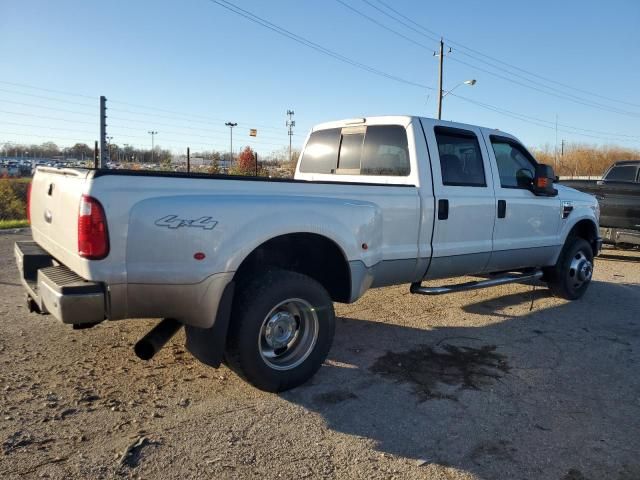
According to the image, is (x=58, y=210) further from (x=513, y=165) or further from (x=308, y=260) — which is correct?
(x=513, y=165)

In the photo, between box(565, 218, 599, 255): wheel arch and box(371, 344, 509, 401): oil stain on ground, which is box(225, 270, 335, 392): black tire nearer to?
box(371, 344, 509, 401): oil stain on ground

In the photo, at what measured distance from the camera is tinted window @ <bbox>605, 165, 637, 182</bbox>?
11.2 meters

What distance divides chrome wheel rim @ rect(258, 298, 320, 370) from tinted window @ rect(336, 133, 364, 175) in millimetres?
2031

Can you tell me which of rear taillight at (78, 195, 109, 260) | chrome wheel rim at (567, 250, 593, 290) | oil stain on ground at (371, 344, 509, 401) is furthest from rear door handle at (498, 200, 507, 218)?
rear taillight at (78, 195, 109, 260)

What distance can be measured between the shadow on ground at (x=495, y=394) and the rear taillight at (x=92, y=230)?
1618mm

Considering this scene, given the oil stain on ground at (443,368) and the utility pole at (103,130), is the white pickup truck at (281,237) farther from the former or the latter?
the utility pole at (103,130)

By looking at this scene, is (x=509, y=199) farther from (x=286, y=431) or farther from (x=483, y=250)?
(x=286, y=431)

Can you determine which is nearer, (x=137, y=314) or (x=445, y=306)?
(x=137, y=314)

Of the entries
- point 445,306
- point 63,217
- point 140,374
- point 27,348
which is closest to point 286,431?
point 140,374

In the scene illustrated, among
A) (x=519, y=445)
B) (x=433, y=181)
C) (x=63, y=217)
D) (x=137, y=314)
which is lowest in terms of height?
(x=519, y=445)

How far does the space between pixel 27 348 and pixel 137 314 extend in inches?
71.1

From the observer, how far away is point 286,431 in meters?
3.15

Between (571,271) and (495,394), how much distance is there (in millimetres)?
3520

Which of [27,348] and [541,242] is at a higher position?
[541,242]
